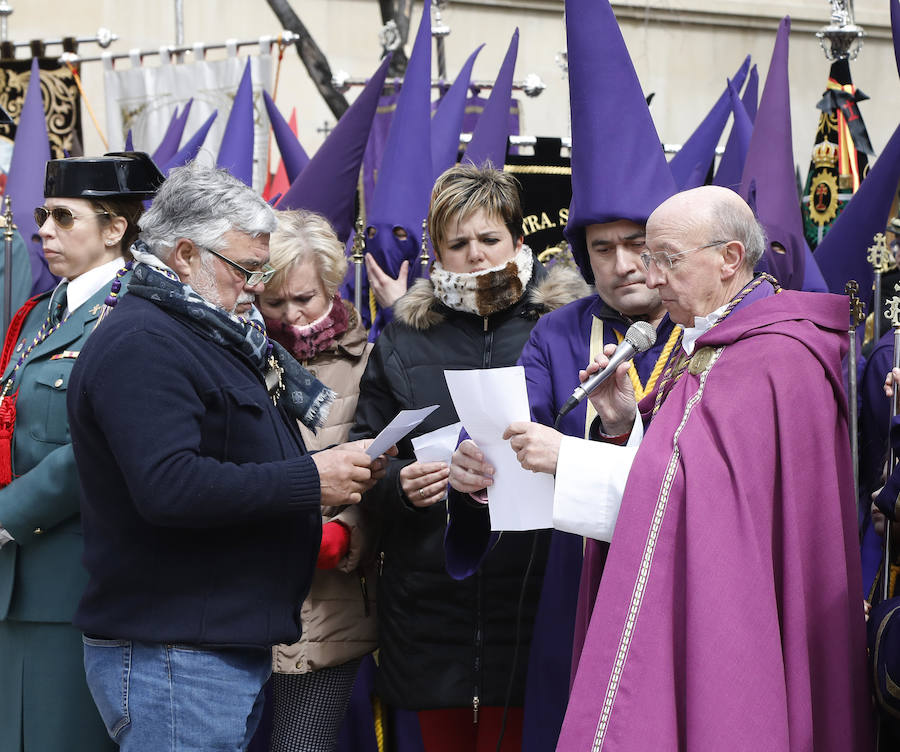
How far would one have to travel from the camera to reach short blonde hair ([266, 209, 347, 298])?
375 cm

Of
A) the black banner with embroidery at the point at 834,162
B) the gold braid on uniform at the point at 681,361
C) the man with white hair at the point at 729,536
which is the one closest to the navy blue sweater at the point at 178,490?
the man with white hair at the point at 729,536

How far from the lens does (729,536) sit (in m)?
2.41

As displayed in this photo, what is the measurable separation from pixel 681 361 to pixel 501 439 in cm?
45

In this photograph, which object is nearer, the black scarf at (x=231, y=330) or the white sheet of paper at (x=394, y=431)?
the black scarf at (x=231, y=330)

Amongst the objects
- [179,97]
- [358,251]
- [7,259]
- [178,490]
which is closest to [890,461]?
[178,490]

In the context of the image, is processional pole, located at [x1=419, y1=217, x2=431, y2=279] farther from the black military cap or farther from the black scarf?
the black scarf

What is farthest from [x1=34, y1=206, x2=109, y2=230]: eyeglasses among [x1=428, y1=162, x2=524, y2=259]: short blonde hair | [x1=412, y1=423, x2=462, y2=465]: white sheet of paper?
[x1=412, y1=423, x2=462, y2=465]: white sheet of paper

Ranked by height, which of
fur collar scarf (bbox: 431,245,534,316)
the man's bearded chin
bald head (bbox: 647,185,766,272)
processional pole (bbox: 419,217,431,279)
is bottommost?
processional pole (bbox: 419,217,431,279)

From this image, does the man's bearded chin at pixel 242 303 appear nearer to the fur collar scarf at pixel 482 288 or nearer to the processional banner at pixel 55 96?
the fur collar scarf at pixel 482 288

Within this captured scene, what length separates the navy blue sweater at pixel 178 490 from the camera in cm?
256

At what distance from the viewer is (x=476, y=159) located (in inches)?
210

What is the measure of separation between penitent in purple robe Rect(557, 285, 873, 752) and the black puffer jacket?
3.27 feet

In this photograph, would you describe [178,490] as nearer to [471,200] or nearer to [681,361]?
[681,361]

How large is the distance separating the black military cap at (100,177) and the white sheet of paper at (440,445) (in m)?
1.12
